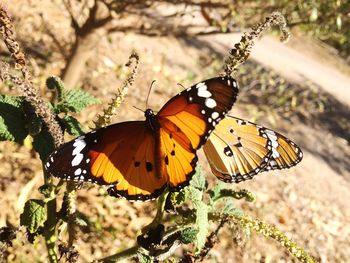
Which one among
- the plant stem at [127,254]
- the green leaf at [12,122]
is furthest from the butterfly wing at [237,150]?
the green leaf at [12,122]

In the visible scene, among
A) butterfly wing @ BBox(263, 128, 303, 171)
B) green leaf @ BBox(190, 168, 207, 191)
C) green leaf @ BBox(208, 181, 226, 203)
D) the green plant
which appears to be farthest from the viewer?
butterfly wing @ BBox(263, 128, 303, 171)

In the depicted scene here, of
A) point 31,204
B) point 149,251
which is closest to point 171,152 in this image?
point 149,251

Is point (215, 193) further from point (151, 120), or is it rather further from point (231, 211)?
point (151, 120)

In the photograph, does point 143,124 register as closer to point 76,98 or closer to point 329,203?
point 76,98

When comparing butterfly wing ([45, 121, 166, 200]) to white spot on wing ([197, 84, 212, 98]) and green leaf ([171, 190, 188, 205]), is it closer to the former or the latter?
green leaf ([171, 190, 188, 205])

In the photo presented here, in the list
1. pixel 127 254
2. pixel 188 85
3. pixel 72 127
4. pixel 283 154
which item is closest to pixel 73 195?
pixel 72 127

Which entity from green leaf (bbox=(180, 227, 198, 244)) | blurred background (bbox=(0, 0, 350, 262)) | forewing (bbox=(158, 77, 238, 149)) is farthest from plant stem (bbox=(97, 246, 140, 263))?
forewing (bbox=(158, 77, 238, 149))

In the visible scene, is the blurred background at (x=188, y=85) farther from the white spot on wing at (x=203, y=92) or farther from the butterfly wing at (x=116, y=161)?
the white spot on wing at (x=203, y=92)
